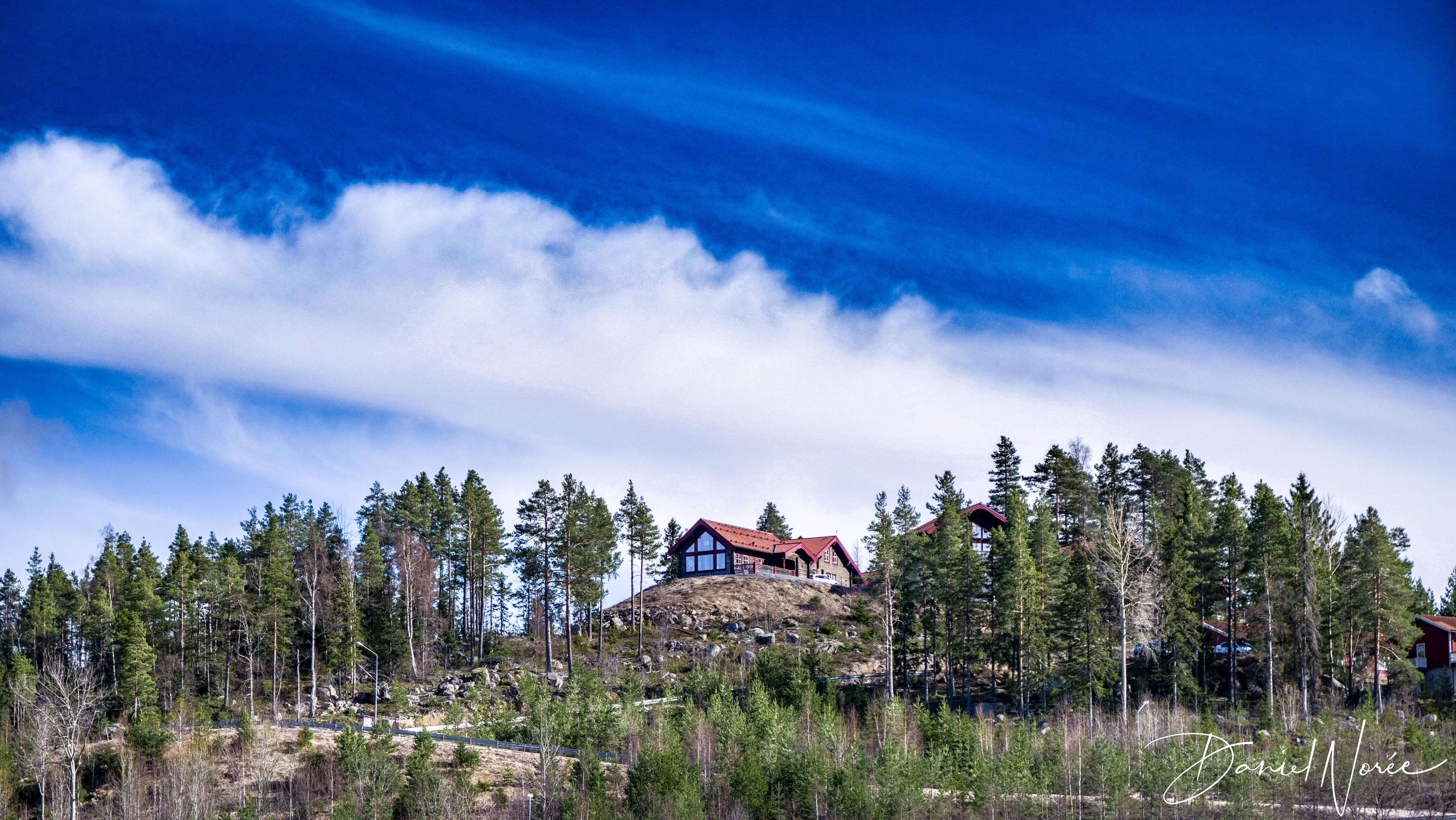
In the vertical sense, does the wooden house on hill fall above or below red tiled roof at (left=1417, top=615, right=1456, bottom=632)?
above

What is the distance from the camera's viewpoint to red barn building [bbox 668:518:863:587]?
101750 millimetres

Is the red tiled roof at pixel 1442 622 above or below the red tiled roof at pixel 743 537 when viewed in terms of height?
below

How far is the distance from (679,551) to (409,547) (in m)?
31.8

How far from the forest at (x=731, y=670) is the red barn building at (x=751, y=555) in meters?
12.3

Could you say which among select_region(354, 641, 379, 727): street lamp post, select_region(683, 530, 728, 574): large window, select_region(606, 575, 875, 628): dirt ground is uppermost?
select_region(683, 530, 728, 574): large window

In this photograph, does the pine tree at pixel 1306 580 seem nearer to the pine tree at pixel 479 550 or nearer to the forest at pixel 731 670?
the forest at pixel 731 670

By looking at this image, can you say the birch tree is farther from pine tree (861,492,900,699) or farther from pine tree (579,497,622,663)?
pine tree (579,497,622,663)

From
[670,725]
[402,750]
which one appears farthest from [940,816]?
[402,750]

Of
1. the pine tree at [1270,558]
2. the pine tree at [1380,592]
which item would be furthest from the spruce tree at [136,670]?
the pine tree at [1380,592]

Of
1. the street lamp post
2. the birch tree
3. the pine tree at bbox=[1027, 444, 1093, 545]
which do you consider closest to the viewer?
the birch tree

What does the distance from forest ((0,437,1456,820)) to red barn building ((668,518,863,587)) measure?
483 inches

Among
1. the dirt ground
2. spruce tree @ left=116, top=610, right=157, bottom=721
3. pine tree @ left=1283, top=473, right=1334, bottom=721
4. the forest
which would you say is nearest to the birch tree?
the forest

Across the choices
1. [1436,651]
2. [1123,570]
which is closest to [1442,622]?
[1436,651]

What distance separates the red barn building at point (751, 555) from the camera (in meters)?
102
